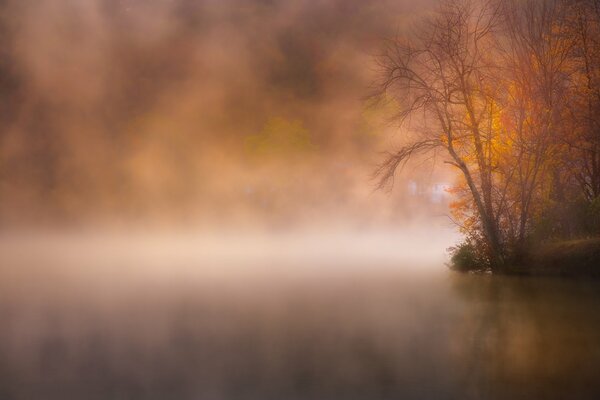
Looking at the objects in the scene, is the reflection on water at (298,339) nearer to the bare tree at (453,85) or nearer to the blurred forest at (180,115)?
the bare tree at (453,85)

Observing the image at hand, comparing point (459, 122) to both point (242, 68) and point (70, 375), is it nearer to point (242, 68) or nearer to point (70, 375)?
point (70, 375)

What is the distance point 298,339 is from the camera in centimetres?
1291

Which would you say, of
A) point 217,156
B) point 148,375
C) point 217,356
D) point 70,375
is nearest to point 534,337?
point 217,356

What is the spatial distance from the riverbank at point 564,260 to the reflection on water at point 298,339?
2277 millimetres

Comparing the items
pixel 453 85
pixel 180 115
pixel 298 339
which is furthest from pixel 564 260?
pixel 180 115

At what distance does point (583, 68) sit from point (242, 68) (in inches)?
2607

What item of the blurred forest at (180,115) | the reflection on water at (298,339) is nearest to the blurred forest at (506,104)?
the reflection on water at (298,339)

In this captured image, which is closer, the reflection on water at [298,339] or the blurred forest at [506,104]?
the reflection on water at [298,339]

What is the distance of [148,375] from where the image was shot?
9.99 meters

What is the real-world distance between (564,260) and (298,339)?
49.0 feet

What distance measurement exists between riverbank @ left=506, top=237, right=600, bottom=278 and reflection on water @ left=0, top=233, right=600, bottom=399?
2.28m

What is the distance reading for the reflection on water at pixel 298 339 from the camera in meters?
9.37

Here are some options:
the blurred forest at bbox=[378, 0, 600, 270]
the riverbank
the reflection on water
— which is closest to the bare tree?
the blurred forest at bbox=[378, 0, 600, 270]

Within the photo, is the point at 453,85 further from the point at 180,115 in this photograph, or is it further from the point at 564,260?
the point at 180,115
